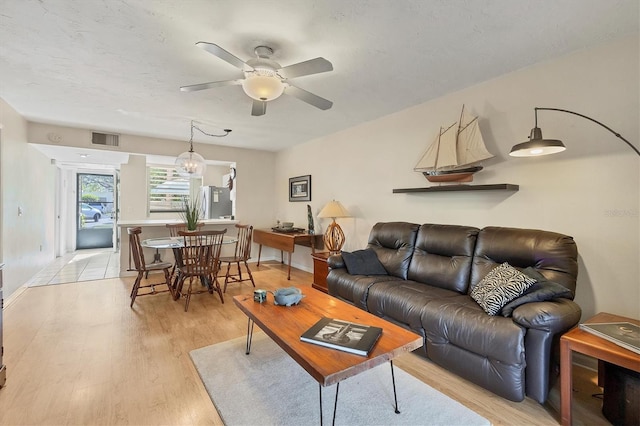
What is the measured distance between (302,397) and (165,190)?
23.5ft

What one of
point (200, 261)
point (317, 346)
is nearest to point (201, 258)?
point (200, 261)

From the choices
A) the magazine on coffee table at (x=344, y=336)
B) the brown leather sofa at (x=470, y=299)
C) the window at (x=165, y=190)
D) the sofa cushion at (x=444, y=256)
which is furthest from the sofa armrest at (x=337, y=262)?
the window at (x=165, y=190)

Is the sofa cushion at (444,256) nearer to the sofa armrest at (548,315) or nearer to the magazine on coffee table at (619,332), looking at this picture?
the sofa armrest at (548,315)

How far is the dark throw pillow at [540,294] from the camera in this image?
184cm

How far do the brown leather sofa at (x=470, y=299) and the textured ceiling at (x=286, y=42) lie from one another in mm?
1392

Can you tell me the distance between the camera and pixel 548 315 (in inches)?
65.9

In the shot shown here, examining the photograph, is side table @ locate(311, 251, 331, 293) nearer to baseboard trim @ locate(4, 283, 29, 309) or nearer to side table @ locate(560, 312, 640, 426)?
side table @ locate(560, 312, 640, 426)

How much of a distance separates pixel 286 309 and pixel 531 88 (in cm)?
268

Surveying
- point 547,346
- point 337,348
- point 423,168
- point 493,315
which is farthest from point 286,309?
point 423,168

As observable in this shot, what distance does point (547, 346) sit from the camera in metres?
1.67

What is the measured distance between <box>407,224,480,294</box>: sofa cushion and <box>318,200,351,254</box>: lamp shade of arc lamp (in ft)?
4.48

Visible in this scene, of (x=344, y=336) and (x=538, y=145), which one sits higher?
(x=538, y=145)

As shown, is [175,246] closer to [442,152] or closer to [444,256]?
[444,256]

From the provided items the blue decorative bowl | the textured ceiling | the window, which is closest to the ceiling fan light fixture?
the textured ceiling
